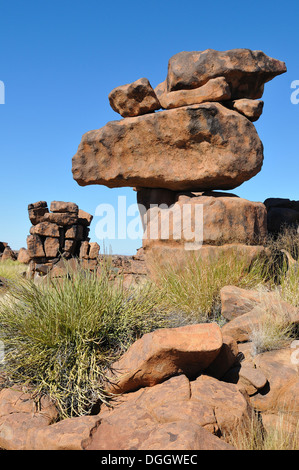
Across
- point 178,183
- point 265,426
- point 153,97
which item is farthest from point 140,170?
point 265,426

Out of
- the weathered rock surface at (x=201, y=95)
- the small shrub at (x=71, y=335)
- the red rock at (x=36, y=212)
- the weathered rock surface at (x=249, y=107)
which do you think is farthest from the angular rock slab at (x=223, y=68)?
the red rock at (x=36, y=212)

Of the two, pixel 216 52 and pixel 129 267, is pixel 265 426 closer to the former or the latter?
pixel 216 52

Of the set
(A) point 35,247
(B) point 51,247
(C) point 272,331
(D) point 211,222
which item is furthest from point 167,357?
(A) point 35,247

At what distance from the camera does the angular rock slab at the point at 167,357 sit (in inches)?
128

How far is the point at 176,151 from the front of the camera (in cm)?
662

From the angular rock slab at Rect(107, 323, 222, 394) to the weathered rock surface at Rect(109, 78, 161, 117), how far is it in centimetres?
473

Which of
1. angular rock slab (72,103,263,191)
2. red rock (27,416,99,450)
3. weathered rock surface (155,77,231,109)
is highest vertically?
weathered rock surface (155,77,231,109)

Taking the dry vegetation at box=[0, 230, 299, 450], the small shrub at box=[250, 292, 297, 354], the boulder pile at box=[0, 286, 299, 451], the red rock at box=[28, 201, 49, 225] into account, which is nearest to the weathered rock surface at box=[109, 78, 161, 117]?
the dry vegetation at box=[0, 230, 299, 450]

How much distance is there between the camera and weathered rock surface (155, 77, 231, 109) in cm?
657

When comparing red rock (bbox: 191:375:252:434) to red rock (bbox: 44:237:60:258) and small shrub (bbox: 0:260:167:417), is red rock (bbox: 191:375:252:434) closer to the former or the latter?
small shrub (bbox: 0:260:167:417)

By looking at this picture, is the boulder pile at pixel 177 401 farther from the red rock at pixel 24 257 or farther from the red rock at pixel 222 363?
the red rock at pixel 24 257

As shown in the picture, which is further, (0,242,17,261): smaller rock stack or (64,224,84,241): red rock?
(0,242,17,261): smaller rock stack

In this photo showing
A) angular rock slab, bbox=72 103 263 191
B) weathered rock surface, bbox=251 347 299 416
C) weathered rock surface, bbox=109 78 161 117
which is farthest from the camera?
weathered rock surface, bbox=109 78 161 117
